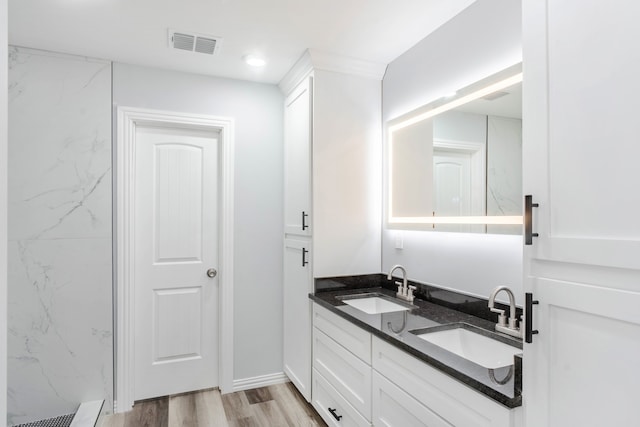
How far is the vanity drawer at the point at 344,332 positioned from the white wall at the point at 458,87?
598 mm

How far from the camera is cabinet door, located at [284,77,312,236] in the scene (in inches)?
101

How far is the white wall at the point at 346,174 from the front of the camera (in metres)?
2.50

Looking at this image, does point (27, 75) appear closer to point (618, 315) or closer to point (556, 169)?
point (556, 169)

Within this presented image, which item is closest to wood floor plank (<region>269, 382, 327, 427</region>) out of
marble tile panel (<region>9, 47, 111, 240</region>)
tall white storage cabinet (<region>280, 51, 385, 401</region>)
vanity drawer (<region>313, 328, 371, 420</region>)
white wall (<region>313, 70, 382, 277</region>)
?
tall white storage cabinet (<region>280, 51, 385, 401</region>)

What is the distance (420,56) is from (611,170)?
5.60 ft

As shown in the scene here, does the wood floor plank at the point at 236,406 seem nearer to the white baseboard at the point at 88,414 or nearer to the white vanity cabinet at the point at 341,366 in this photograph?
the white vanity cabinet at the point at 341,366

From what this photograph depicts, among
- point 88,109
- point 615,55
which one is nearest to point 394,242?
point 615,55

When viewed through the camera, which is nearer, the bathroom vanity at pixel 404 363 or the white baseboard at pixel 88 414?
the bathroom vanity at pixel 404 363

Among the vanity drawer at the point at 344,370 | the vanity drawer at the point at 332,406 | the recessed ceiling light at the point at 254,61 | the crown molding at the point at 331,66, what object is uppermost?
the recessed ceiling light at the point at 254,61

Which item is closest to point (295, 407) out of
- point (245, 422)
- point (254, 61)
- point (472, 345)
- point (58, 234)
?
point (245, 422)

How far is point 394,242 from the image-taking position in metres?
2.55

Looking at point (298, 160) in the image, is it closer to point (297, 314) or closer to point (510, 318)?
point (297, 314)

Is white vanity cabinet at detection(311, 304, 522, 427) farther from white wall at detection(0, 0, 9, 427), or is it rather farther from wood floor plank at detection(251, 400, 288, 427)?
white wall at detection(0, 0, 9, 427)

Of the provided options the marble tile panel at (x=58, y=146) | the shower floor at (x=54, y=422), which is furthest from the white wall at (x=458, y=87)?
the shower floor at (x=54, y=422)
